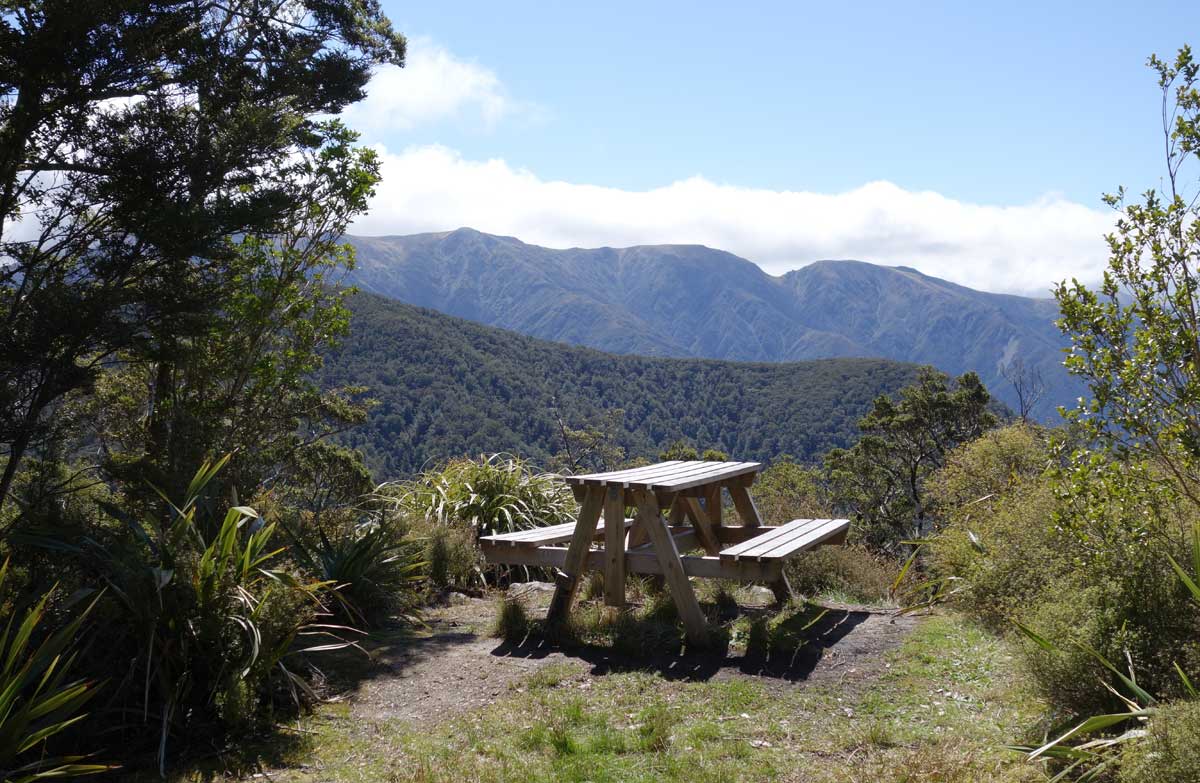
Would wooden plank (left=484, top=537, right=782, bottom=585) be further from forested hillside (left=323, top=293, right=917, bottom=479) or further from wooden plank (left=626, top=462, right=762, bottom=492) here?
forested hillside (left=323, top=293, right=917, bottom=479)

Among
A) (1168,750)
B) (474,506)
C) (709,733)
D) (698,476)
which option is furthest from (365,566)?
(1168,750)

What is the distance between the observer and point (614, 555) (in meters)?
5.71

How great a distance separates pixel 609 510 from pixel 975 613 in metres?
2.29

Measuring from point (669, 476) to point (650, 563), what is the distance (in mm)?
629

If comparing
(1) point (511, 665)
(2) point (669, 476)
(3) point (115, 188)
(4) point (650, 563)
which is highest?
(3) point (115, 188)

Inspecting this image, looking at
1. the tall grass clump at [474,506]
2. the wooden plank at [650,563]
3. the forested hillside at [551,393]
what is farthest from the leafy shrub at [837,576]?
the forested hillside at [551,393]

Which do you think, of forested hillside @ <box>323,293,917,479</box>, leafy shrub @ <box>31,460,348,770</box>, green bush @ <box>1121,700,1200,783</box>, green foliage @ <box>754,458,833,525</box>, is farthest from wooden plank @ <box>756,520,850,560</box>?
forested hillside @ <box>323,293,917,479</box>

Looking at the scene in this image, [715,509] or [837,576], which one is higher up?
[715,509]

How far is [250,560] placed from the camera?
13.7ft

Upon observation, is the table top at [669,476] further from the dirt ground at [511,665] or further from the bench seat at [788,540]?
the dirt ground at [511,665]

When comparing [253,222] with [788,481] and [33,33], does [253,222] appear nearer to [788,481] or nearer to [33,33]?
[33,33]

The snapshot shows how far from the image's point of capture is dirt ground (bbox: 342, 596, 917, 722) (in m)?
4.49

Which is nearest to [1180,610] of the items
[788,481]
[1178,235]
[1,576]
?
[1178,235]

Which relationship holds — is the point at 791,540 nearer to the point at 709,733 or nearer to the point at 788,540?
the point at 788,540
